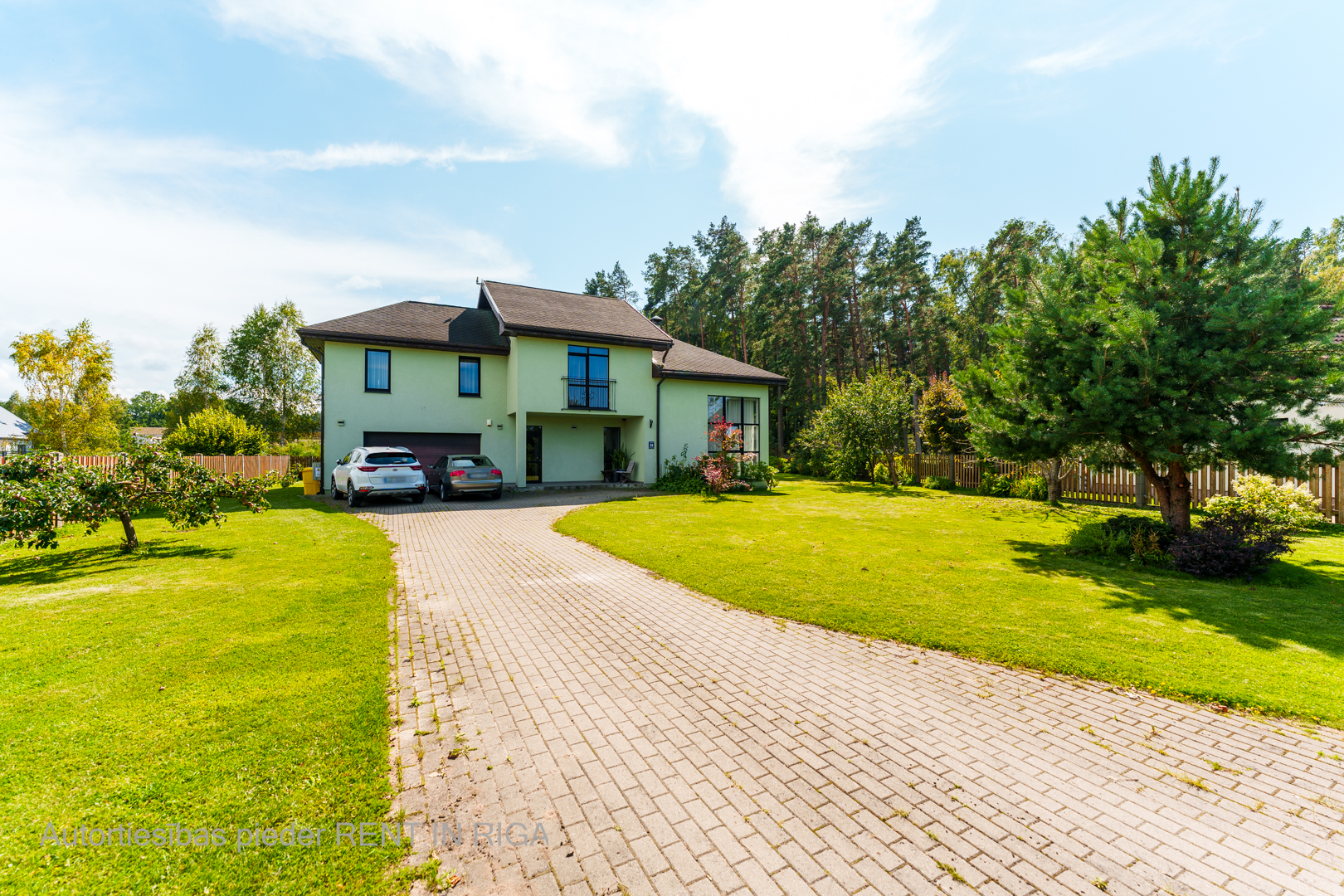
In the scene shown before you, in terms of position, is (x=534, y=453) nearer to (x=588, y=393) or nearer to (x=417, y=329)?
(x=588, y=393)

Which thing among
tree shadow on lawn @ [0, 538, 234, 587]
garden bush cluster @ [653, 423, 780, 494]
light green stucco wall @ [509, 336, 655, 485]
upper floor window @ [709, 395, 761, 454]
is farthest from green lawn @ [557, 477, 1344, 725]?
upper floor window @ [709, 395, 761, 454]

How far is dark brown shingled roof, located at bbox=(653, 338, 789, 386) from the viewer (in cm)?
2233

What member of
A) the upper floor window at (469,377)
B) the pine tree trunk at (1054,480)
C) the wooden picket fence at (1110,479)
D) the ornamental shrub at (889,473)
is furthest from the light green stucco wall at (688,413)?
the pine tree trunk at (1054,480)

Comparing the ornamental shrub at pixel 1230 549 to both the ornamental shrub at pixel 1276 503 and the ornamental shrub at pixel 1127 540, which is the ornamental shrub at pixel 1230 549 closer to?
the ornamental shrub at pixel 1127 540

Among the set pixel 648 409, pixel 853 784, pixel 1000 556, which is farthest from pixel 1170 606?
pixel 648 409

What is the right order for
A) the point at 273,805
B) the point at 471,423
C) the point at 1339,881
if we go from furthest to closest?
1. the point at 471,423
2. the point at 273,805
3. the point at 1339,881

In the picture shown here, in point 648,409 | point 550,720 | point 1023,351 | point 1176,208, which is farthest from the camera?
point 648,409

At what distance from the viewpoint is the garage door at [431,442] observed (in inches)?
749

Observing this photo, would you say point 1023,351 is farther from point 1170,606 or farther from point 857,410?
point 857,410

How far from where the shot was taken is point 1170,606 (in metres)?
6.20

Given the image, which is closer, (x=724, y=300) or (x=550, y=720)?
(x=550, y=720)

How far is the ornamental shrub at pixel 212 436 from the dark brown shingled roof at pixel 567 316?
36.4ft

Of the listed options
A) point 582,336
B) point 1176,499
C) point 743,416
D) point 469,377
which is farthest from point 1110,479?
point 469,377

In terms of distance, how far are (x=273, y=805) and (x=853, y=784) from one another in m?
3.03
